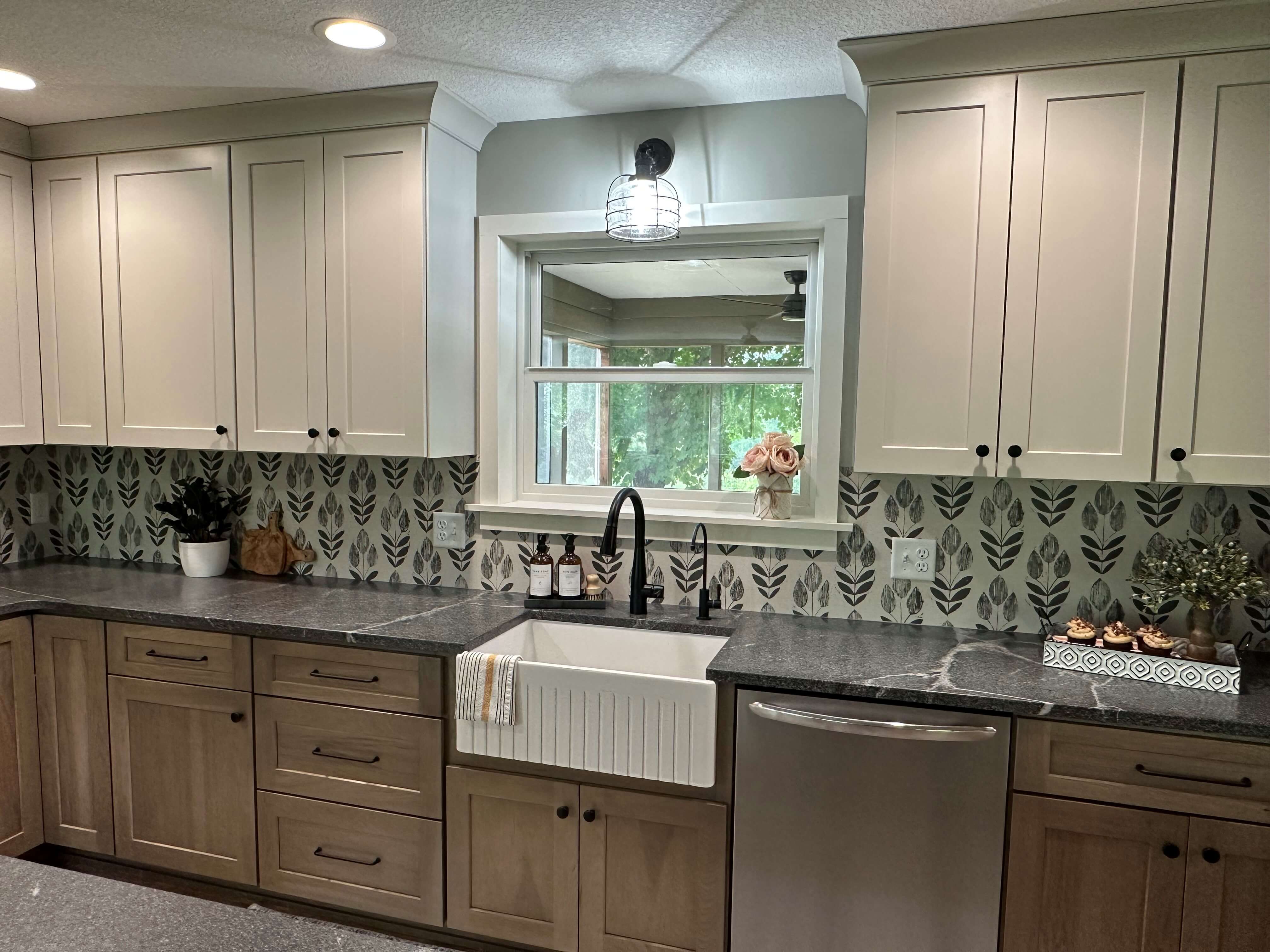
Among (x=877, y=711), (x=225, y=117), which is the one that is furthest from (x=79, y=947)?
(x=225, y=117)

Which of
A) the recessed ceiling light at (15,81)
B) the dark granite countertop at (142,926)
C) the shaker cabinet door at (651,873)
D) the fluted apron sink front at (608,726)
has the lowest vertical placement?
the shaker cabinet door at (651,873)

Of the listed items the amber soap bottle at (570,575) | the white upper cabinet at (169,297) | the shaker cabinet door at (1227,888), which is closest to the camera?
the shaker cabinet door at (1227,888)

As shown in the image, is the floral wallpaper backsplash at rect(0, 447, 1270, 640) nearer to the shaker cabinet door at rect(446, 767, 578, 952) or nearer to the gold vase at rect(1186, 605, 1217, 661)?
the gold vase at rect(1186, 605, 1217, 661)

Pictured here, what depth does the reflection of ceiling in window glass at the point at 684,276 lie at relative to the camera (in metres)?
2.56

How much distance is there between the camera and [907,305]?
2.07 metres

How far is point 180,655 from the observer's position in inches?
93.3

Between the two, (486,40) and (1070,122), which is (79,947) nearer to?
(486,40)

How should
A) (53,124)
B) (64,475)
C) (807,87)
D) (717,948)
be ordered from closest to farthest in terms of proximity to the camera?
(717,948), (807,87), (53,124), (64,475)

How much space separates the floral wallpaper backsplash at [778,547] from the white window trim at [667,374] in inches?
2.3

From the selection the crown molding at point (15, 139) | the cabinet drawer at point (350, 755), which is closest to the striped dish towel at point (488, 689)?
the cabinet drawer at point (350, 755)

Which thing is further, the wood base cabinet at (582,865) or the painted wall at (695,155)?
the painted wall at (695,155)

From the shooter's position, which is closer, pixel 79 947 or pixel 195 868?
pixel 79 947

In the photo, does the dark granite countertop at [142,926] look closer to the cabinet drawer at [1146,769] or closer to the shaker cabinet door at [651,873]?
the shaker cabinet door at [651,873]

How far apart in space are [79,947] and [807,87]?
2381mm
